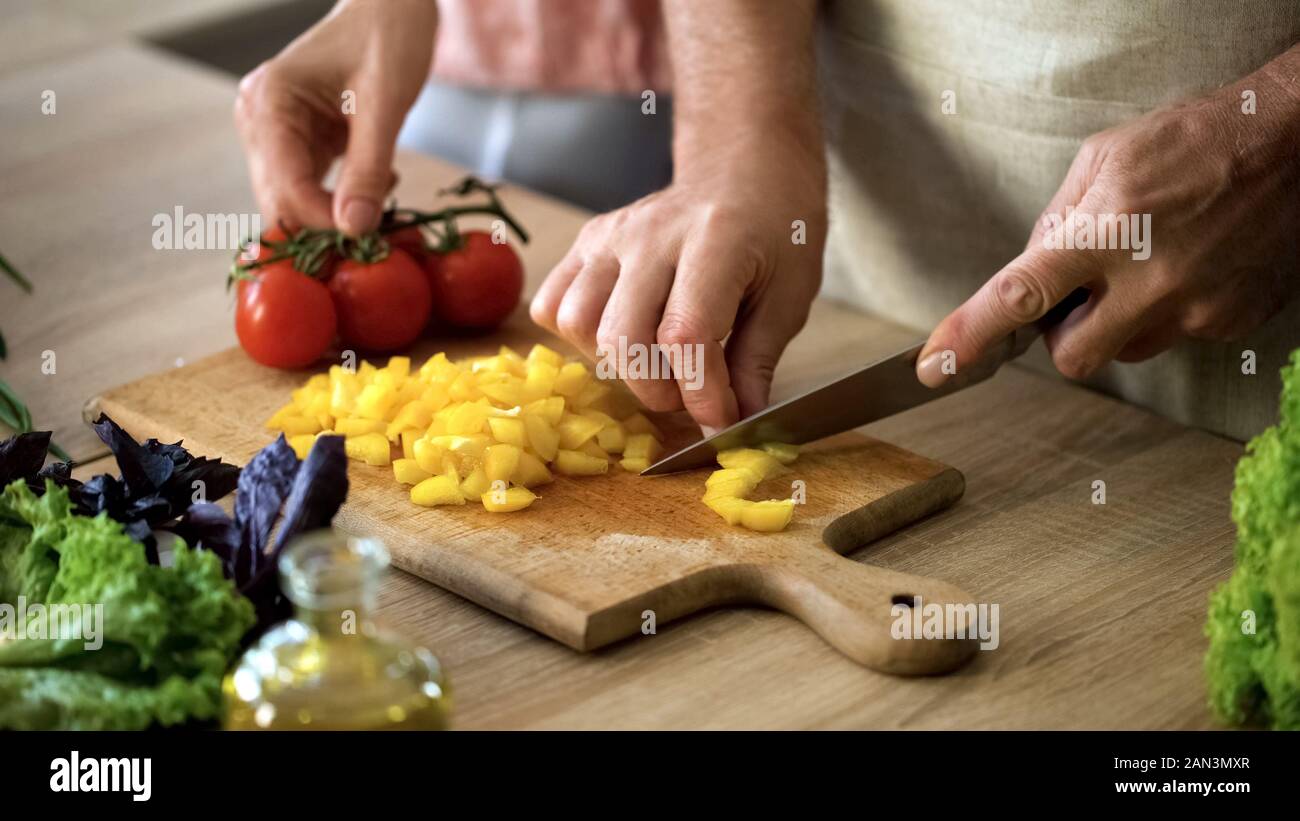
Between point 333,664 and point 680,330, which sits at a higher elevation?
point 680,330

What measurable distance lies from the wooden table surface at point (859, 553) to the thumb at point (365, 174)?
0.25 meters

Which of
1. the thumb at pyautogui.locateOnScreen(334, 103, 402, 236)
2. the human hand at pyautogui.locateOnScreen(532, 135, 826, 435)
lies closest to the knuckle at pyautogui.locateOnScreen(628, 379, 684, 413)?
the human hand at pyautogui.locateOnScreen(532, 135, 826, 435)

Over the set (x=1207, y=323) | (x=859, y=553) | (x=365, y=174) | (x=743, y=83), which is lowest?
(x=859, y=553)

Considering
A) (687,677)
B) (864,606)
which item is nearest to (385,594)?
(687,677)

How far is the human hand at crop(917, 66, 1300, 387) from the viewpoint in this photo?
1450 mm

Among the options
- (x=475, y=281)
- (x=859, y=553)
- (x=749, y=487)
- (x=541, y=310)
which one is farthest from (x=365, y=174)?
(x=859, y=553)

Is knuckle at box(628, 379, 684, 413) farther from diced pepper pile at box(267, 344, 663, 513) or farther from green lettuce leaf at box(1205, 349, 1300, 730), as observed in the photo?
green lettuce leaf at box(1205, 349, 1300, 730)

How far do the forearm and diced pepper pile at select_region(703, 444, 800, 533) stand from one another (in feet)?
1.15

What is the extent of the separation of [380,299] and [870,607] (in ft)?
2.56

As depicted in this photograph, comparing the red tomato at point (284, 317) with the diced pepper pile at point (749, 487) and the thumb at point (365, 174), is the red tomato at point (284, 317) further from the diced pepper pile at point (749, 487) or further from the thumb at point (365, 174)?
the diced pepper pile at point (749, 487)

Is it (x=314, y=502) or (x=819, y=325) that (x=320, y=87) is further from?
(x=314, y=502)

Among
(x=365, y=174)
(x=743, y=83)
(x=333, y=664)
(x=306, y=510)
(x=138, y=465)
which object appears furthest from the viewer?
(x=365, y=174)

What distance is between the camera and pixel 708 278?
5.05ft

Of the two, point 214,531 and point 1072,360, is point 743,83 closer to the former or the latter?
point 1072,360
